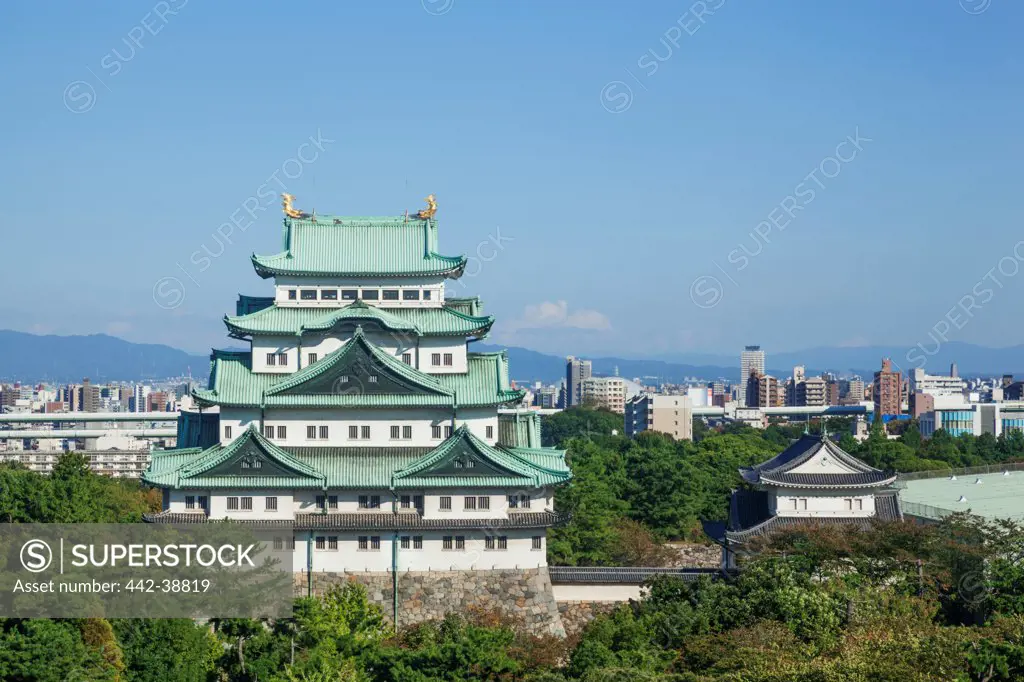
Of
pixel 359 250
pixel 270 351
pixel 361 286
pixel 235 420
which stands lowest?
pixel 235 420

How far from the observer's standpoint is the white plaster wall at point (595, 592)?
38.8 meters

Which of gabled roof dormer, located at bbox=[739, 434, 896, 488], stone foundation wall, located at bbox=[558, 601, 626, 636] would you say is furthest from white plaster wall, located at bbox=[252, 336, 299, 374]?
gabled roof dormer, located at bbox=[739, 434, 896, 488]

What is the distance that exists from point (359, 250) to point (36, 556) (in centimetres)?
1609

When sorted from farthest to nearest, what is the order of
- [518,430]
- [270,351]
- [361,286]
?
[361,286], [518,430], [270,351]

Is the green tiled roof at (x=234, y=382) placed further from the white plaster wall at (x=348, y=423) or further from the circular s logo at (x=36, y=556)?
the circular s logo at (x=36, y=556)

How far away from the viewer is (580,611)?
127ft

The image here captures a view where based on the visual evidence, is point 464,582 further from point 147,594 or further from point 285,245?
point 285,245

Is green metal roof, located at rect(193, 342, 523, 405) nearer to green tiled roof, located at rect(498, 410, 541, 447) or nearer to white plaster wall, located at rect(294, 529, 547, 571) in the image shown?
green tiled roof, located at rect(498, 410, 541, 447)

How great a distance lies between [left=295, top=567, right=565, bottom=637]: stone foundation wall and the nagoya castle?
47 mm

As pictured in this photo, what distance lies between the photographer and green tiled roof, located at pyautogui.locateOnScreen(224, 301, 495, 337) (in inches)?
1608

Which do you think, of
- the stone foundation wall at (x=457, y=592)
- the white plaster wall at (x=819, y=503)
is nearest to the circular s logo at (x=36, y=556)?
the stone foundation wall at (x=457, y=592)

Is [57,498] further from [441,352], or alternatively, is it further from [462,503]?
[441,352]

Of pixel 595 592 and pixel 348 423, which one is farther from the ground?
pixel 348 423

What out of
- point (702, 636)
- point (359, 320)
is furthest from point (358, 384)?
point (702, 636)
